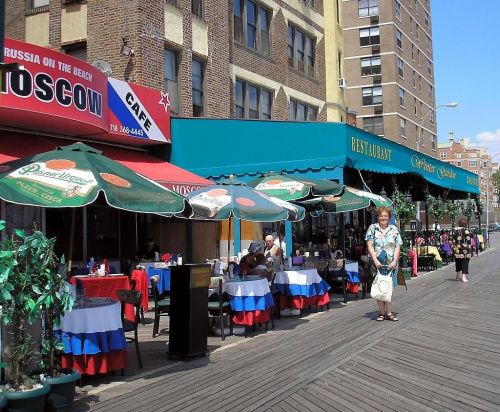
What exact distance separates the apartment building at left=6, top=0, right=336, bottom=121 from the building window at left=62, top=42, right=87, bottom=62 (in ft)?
0.10

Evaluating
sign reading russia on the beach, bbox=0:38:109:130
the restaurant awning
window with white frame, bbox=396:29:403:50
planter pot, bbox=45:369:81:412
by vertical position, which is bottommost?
planter pot, bbox=45:369:81:412

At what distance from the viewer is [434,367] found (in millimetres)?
6754

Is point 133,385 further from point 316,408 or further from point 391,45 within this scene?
point 391,45

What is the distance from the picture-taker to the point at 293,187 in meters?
11.1

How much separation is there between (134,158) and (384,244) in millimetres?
8006

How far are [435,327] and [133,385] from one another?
534cm

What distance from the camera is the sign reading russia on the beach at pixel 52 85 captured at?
11.2 m

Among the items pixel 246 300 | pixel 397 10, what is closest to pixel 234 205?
pixel 246 300

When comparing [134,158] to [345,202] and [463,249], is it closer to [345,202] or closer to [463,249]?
[345,202]

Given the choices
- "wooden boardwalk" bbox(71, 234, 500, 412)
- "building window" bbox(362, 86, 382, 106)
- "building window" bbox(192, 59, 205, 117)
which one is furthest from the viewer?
"building window" bbox(362, 86, 382, 106)

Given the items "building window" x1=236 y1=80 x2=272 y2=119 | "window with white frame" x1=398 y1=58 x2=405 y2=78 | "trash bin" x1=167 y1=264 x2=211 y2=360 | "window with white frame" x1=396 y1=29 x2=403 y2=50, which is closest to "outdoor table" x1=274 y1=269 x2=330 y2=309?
"trash bin" x1=167 y1=264 x2=211 y2=360

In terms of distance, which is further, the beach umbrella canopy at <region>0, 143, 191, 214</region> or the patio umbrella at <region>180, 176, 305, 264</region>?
the patio umbrella at <region>180, 176, 305, 264</region>

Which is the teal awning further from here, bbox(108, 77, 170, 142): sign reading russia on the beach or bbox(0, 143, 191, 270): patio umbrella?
bbox(0, 143, 191, 270): patio umbrella

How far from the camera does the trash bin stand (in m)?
7.04
